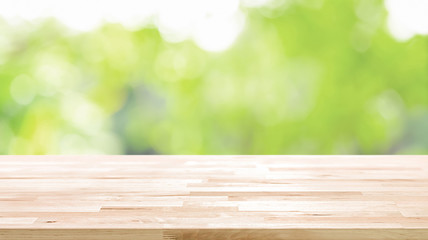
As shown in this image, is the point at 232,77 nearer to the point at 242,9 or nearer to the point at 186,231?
the point at 242,9

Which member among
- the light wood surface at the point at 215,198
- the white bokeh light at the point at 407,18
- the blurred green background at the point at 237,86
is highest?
the white bokeh light at the point at 407,18

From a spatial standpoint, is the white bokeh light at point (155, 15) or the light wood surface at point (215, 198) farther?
the white bokeh light at point (155, 15)

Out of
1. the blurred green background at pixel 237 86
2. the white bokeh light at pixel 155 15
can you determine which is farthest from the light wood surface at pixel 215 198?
the white bokeh light at pixel 155 15

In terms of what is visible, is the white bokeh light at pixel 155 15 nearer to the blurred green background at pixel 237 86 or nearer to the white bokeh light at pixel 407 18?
the blurred green background at pixel 237 86

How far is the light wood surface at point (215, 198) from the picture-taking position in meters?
1.28

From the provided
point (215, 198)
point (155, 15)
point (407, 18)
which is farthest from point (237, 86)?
point (215, 198)

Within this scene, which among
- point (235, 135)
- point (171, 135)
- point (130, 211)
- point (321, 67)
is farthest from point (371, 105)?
point (130, 211)

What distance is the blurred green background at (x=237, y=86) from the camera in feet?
9.67

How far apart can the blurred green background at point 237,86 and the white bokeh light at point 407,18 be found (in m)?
0.04

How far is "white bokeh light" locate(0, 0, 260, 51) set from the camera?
2.96 metres

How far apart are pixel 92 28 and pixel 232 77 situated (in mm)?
936

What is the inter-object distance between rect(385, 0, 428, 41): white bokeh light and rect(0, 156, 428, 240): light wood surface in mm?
998

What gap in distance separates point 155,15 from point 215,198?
1732mm

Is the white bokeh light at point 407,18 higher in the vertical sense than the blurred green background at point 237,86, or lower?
higher
